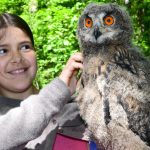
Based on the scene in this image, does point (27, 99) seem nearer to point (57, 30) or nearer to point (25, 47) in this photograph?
point (25, 47)

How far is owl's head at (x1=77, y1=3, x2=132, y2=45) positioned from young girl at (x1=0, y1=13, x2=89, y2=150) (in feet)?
0.85

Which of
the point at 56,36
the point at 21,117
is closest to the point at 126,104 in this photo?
the point at 21,117

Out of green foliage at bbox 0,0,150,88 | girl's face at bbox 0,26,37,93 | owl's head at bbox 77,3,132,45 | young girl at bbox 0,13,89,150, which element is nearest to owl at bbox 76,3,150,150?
owl's head at bbox 77,3,132,45

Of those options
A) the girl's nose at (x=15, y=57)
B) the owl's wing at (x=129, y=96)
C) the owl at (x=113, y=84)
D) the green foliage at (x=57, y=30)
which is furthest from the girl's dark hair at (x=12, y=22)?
the green foliage at (x=57, y=30)

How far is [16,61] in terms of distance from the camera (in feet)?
7.69

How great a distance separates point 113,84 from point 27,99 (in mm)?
507

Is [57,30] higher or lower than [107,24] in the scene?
lower

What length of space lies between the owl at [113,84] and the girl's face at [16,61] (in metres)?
0.38

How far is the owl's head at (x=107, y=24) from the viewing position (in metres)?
2.25

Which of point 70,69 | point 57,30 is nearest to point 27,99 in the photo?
point 70,69

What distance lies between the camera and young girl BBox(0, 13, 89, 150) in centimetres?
196

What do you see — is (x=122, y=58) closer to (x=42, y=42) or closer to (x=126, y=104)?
(x=126, y=104)

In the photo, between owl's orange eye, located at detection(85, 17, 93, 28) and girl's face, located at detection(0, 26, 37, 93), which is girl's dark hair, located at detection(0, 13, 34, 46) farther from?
owl's orange eye, located at detection(85, 17, 93, 28)

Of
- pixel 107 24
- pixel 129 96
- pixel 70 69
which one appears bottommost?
pixel 129 96
